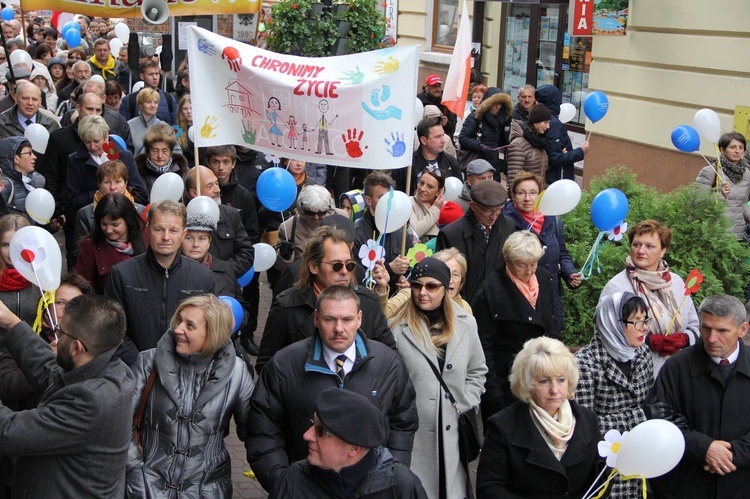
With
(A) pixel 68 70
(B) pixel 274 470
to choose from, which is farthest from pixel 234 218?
(A) pixel 68 70

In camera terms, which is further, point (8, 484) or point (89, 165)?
point (89, 165)

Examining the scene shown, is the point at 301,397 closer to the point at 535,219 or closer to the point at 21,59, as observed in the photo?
the point at 535,219

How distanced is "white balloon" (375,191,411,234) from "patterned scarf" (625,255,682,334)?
144 centimetres

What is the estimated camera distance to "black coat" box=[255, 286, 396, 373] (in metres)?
5.08

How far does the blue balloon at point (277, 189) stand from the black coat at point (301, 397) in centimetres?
357

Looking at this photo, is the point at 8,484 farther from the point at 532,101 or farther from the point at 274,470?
the point at 532,101

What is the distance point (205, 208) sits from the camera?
663cm

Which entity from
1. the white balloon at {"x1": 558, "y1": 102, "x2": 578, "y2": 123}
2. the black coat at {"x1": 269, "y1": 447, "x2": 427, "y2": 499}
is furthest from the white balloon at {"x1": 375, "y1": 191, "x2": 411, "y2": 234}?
the white balloon at {"x1": 558, "y1": 102, "x2": 578, "y2": 123}

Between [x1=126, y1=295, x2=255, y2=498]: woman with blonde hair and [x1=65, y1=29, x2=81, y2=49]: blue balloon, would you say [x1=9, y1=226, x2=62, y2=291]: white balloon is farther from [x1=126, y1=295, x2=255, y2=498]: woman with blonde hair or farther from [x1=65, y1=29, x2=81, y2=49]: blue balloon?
[x1=65, y1=29, x2=81, y2=49]: blue balloon

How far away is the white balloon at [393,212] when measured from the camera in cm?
663

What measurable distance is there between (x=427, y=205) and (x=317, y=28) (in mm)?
8288

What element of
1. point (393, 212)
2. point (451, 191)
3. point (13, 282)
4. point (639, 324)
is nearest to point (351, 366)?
point (639, 324)

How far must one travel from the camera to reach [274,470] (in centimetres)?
431

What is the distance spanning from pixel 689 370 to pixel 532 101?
717cm
